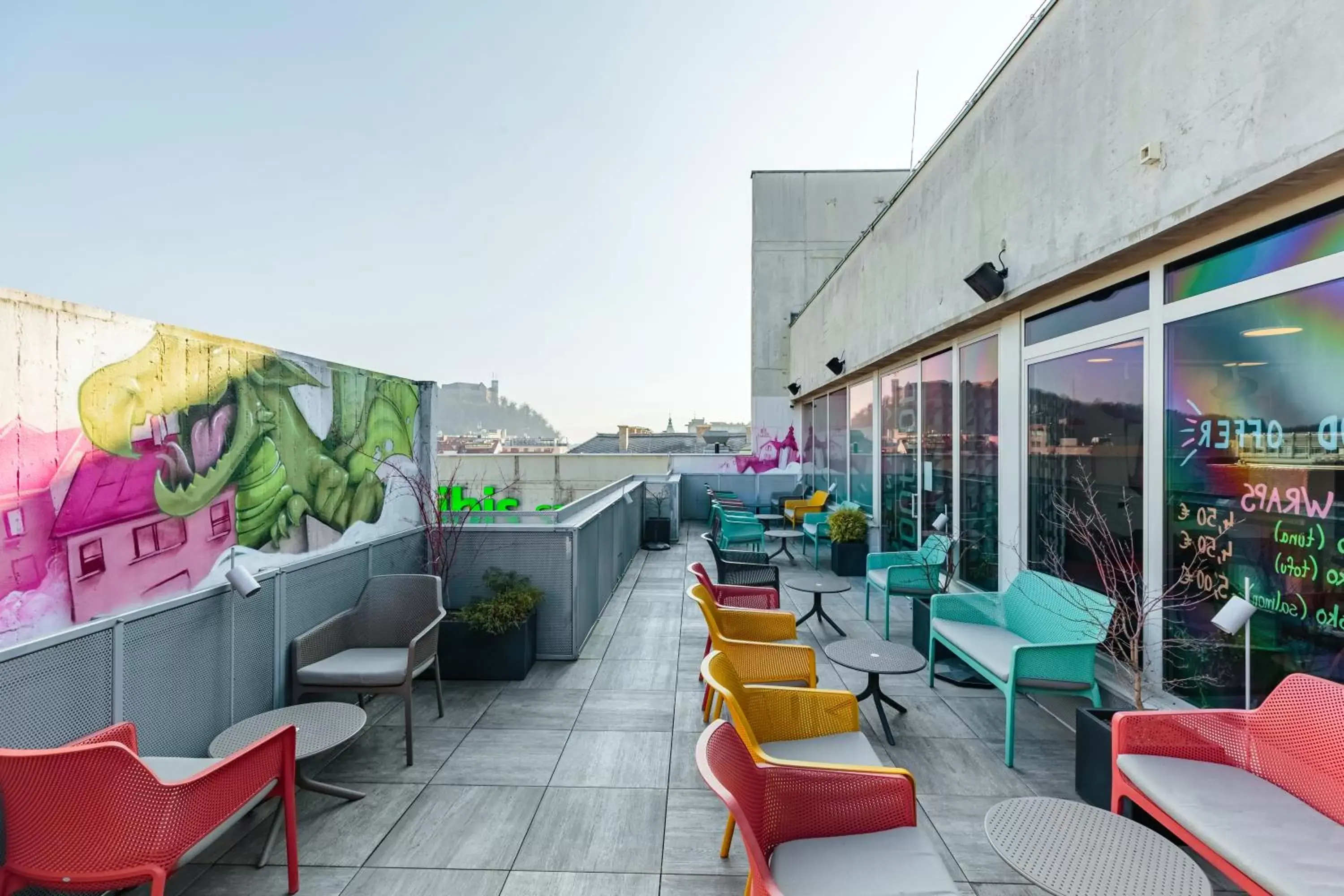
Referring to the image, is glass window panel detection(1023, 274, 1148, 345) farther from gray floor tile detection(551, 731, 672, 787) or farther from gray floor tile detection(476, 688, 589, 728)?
gray floor tile detection(476, 688, 589, 728)

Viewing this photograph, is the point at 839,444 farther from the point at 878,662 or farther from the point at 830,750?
the point at 830,750

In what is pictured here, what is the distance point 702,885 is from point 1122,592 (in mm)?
3038

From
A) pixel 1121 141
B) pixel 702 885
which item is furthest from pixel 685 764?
pixel 1121 141

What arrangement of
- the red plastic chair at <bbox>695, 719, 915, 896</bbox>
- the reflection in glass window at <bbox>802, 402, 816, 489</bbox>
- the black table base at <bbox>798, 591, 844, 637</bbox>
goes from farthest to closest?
1. the reflection in glass window at <bbox>802, 402, 816, 489</bbox>
2. the black table base at <bbox>798, 591, 844, 637</bbox>
3. the red plastic chair at <bbox>695, 719, 915, 896</bbox>

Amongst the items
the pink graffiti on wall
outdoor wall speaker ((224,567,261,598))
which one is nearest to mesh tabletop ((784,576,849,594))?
outdoor wall speaker ((224,567,261,598))

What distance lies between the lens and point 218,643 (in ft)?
8.77

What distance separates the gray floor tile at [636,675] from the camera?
392 cm

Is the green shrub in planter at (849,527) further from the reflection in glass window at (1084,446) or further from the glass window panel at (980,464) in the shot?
the reflection in glass window at (1084,446)

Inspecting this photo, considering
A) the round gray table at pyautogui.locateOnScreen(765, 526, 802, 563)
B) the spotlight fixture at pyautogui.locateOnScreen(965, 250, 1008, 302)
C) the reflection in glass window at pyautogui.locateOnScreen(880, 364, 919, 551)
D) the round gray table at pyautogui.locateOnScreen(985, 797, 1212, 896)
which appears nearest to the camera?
the round gray table at pyautogui.locateOnScreen(985, 797, 1212, 896)

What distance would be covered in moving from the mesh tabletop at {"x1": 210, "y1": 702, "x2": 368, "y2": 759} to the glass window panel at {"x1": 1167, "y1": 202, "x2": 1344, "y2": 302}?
15.2 ft

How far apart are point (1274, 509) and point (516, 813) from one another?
370cm

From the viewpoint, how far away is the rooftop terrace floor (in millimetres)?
2102

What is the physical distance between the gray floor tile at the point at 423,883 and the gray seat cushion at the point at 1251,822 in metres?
2.44

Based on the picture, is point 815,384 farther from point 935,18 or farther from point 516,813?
point 516,813
